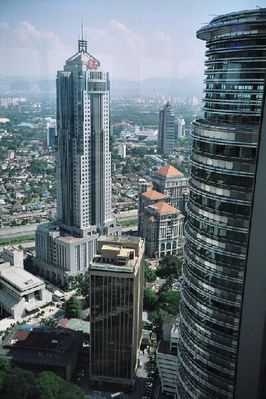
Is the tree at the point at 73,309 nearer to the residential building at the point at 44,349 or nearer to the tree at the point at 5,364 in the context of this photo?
the residential building at the point at 44,349

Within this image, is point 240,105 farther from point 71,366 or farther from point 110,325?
point 71,366

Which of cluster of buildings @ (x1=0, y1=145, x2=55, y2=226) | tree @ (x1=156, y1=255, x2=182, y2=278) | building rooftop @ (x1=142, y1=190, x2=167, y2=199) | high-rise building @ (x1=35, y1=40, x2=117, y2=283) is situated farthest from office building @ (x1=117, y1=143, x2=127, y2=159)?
tree @ (x1=156, y1=255, x2=182, y2=278)

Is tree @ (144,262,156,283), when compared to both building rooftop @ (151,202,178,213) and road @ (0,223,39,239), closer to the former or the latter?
building rooftop @ (151,202,178,213)

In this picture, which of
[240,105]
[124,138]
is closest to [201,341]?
[240,105]

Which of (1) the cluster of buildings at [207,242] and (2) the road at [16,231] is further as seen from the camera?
(2) the road at [16,231]

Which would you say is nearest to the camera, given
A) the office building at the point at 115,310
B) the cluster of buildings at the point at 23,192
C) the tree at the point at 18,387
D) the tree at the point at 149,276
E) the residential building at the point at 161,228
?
the tree at the point at 18,387

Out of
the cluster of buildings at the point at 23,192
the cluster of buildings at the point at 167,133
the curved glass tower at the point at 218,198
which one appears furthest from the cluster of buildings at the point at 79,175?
Answer: the cluster of buildings at the point at 167,133

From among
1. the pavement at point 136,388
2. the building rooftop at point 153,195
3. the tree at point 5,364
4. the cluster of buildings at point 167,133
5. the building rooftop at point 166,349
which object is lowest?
the pavement at point 136,388

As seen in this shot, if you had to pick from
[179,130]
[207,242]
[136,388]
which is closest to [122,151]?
[179,130]
